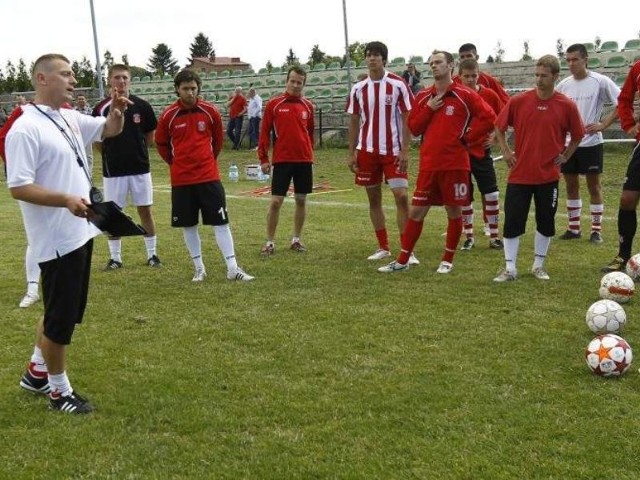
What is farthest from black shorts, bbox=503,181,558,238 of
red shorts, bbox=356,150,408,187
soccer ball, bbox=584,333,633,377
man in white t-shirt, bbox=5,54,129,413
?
man in white t-shirt, bbox=5,54,129,413

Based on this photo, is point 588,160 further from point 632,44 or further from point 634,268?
point 632,44

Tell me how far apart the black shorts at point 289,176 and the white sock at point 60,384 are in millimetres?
4770

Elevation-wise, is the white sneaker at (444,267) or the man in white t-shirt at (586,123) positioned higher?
the man in white t-shirt at (586,123)

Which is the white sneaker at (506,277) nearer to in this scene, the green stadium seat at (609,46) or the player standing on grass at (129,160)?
the player standing on grass at (129,160)

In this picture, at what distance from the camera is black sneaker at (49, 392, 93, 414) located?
4020 millimetres

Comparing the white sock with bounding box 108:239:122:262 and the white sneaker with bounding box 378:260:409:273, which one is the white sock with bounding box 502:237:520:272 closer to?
the white sneaker with bounding box 378:260:409:273

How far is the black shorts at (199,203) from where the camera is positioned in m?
7.16

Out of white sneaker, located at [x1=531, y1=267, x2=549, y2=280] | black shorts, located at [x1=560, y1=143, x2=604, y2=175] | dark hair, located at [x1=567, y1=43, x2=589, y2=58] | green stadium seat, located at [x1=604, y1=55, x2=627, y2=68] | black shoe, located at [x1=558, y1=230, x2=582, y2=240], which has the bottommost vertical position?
black shoe, located at [x1=558, y1=230, x2=582, y2=240]

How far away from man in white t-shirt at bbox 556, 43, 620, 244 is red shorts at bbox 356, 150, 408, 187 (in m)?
2.30

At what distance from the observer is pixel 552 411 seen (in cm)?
385

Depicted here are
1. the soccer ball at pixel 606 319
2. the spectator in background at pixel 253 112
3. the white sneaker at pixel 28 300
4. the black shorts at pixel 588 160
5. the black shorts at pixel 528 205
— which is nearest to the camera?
the soccer ball at pixel 606 319

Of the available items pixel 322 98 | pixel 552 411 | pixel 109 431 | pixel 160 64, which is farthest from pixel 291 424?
pixel 160 64

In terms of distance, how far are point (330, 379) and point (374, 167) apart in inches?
Answer: 155

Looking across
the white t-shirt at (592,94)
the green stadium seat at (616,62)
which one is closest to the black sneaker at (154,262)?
the white t-shirt at (592,94)
